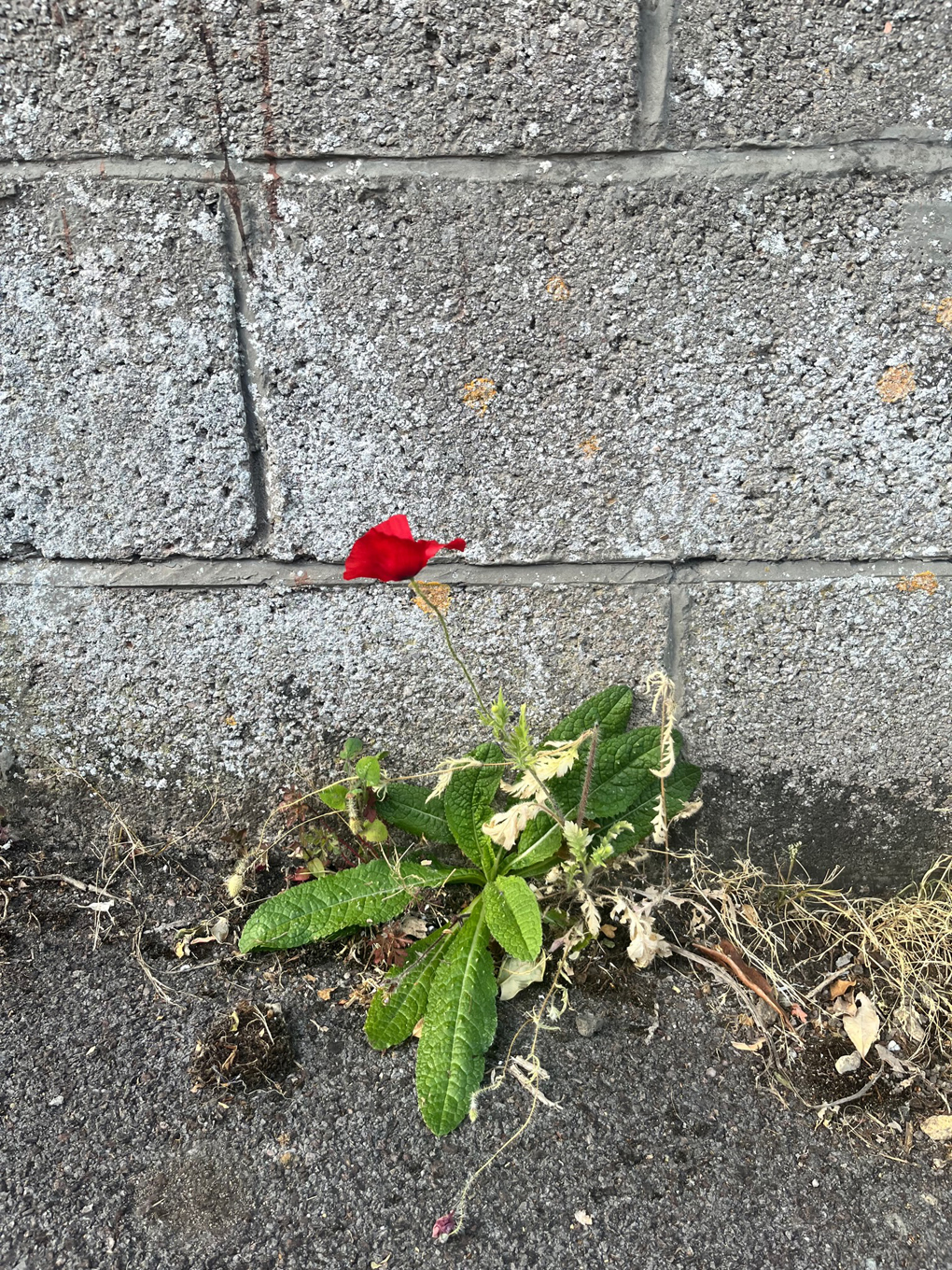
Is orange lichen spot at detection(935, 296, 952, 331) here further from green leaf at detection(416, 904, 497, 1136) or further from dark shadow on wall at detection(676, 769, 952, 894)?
green leaf at detection(416, 904, 497, 1136)

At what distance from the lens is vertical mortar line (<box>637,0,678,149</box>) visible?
136 centimetres

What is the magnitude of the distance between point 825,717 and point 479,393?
92 centimetres

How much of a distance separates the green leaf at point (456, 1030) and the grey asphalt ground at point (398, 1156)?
5 centimetres

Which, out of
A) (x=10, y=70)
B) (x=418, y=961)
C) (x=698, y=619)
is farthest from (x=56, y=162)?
(x=418, y=961)

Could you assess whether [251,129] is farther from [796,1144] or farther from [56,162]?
[796,1144]

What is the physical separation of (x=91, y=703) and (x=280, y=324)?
2.83ft

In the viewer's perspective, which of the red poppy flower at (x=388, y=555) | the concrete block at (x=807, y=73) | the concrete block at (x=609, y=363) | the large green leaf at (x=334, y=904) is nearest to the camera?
the red poppy flower at (x=388, y=555)

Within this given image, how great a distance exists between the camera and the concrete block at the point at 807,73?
4.42ft

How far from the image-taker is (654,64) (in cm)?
138

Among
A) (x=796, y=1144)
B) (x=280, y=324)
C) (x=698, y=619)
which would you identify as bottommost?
(x=796, y=1144)

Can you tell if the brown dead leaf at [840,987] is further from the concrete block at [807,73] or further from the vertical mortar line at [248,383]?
the concrete block at [807,73]

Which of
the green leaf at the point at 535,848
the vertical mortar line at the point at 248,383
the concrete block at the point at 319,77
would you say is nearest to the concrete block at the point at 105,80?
the concrete block at the point at 319,77

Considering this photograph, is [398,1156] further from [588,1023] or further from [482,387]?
[482,387]

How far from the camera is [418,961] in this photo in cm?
155
